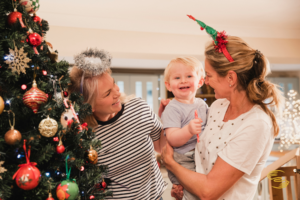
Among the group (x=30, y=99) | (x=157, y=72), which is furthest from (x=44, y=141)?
(x=157, y=72)

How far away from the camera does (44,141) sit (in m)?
0.93

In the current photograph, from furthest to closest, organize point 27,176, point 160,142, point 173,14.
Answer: point 173,14 < point 160,142 < point 27,176

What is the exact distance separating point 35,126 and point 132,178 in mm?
666

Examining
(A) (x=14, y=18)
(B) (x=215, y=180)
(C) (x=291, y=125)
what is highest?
(A) (x=14, y=18)

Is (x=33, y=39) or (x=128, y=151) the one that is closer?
(x=33, y=39)

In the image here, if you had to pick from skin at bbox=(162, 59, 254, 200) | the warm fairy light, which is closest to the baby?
skin at bbox=(162, 59, 254, 200)

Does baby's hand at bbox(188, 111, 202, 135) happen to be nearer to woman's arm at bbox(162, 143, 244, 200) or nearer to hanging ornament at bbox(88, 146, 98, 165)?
woman's arm at bbox(162, 143, 244, 200)

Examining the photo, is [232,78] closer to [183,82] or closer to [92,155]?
[183,82]

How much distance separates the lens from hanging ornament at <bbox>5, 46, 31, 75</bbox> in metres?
0.83

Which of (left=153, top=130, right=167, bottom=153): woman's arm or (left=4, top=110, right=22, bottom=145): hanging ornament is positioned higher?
(left=4, top=110, right=22, bottom=145): hanging ornament

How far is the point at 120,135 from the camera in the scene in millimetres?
1385

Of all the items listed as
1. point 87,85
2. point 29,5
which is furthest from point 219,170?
point 29,5

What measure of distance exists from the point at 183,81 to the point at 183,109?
17 centimetres

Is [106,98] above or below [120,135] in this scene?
above
